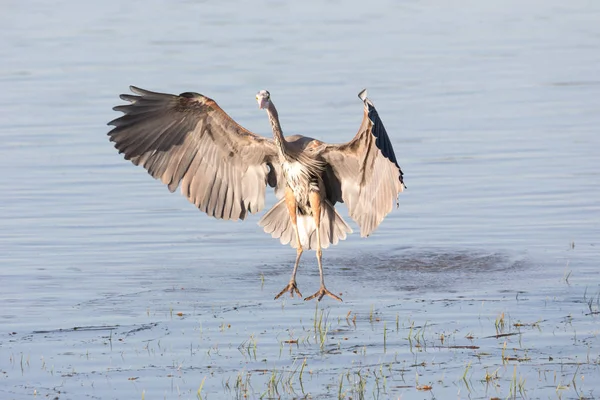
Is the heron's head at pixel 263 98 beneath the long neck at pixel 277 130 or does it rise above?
above

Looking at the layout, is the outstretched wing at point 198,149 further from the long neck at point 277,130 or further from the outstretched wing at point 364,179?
the outstretched wing at point 364,179

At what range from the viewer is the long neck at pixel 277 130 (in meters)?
8.76

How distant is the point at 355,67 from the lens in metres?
18.8

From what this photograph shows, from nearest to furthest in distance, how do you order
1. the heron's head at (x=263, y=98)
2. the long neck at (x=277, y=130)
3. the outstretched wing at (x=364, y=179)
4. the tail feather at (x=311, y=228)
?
the outstretched wing at (x=364, y=179), the heron's head at (x=263, y=98), the long neck at (x=277, y=130), the tail feather at (x=311, y=228)

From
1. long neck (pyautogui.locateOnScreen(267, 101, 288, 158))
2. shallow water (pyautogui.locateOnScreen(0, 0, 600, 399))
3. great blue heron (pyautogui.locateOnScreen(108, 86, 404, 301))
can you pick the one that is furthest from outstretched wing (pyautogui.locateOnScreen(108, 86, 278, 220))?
shallow water (pyautogui.locateOnScreen(0, 0, 600, 399))

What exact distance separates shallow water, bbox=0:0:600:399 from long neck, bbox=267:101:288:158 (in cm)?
112

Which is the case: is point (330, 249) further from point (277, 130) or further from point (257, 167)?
point (277, 130)

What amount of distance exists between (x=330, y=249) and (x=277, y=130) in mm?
2519

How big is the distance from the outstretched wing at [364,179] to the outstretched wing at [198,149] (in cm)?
48

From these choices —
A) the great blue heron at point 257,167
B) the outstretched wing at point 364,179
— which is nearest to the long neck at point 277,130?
the great blue heron at point 257,167

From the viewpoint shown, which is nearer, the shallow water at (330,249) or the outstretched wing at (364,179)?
the shallow water at (330,249)

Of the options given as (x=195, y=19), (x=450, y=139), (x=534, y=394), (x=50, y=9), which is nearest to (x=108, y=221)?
(x=450, y=139)

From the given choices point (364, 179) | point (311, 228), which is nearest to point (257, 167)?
point (311, 228)

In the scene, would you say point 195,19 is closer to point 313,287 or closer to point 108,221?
point 108,221
